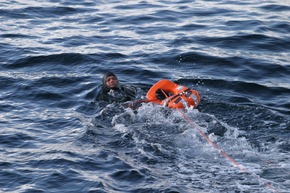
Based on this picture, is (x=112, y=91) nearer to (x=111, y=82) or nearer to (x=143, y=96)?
(x=111, y=82)

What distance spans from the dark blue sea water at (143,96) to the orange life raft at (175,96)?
0.20 m

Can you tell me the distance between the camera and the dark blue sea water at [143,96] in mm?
9586

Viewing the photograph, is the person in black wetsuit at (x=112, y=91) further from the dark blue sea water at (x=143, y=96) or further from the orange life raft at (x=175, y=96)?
the orange life raft at (x=175, y=96)

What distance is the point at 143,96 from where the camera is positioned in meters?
13.5

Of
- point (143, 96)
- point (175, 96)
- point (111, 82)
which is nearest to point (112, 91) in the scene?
point (111, 82)

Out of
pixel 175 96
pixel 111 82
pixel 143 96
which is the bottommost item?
pixel 143 96

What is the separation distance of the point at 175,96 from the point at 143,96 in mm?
1391

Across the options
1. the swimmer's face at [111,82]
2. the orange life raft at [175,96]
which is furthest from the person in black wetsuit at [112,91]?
the orange life raft at [175,96]

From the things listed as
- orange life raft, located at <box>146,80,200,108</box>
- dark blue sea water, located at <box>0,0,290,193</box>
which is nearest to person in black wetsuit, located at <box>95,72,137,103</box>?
dark blue sea water, located at <box>0,0,290,193</box>

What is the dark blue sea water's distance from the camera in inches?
377

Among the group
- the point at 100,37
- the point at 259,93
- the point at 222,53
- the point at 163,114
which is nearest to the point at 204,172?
the point at 163,114

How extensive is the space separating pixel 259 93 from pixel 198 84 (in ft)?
4.66

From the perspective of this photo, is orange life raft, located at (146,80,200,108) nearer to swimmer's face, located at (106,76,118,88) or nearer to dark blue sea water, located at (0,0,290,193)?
dark blue sea water, located at (0,0,290,193)

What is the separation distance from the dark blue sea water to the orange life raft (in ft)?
0.66
